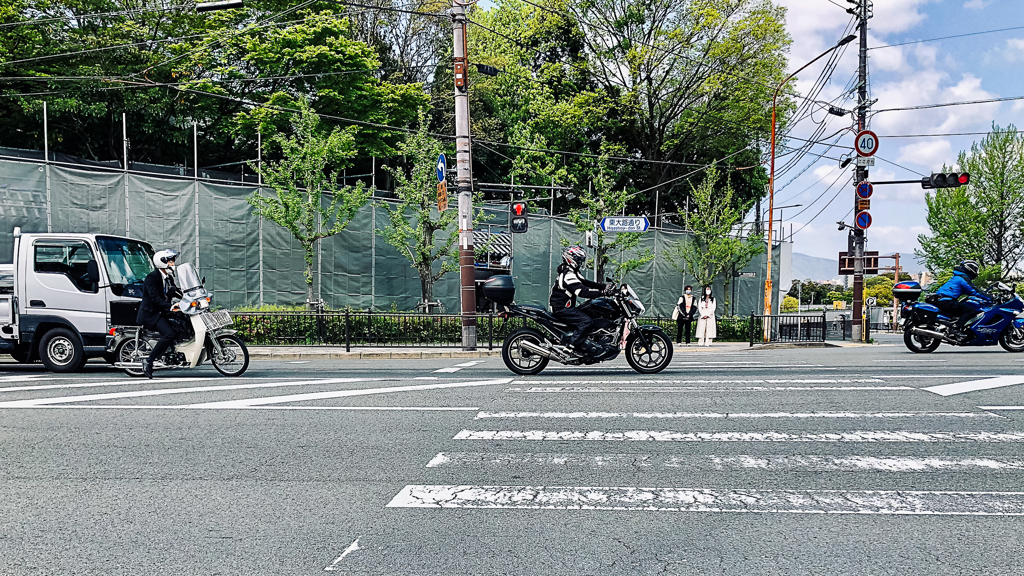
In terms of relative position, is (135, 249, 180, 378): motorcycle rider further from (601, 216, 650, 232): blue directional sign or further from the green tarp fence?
the green tarp fence

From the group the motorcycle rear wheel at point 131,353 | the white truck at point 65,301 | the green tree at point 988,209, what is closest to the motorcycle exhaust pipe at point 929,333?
the motorcycle rear wheel at point 131,353

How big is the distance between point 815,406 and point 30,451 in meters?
7.83

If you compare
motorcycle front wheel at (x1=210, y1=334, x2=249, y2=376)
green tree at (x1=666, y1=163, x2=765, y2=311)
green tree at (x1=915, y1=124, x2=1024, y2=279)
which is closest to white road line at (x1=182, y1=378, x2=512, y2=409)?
motorcycle front wheel at (x1=210, y1=334, x2=249, y2=376)

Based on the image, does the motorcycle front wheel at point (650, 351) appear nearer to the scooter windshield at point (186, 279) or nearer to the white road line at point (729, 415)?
the white road line at point (729, 415)

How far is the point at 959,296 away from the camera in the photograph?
16172 mm

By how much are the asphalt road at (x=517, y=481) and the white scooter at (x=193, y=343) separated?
1.96 meters

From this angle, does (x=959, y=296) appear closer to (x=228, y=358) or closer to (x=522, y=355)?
(x=522, y=355)

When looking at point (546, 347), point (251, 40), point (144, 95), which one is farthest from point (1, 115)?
point (546, 347)

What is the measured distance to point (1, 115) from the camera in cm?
3694

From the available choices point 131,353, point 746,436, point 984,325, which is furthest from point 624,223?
point 746,436

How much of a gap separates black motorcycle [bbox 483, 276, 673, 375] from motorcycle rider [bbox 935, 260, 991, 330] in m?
8.06

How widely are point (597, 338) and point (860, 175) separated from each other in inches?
797

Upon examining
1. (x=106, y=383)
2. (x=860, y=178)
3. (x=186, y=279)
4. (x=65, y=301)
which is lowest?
(x=106, y=383)

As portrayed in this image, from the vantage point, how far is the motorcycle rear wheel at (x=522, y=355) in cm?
1201
